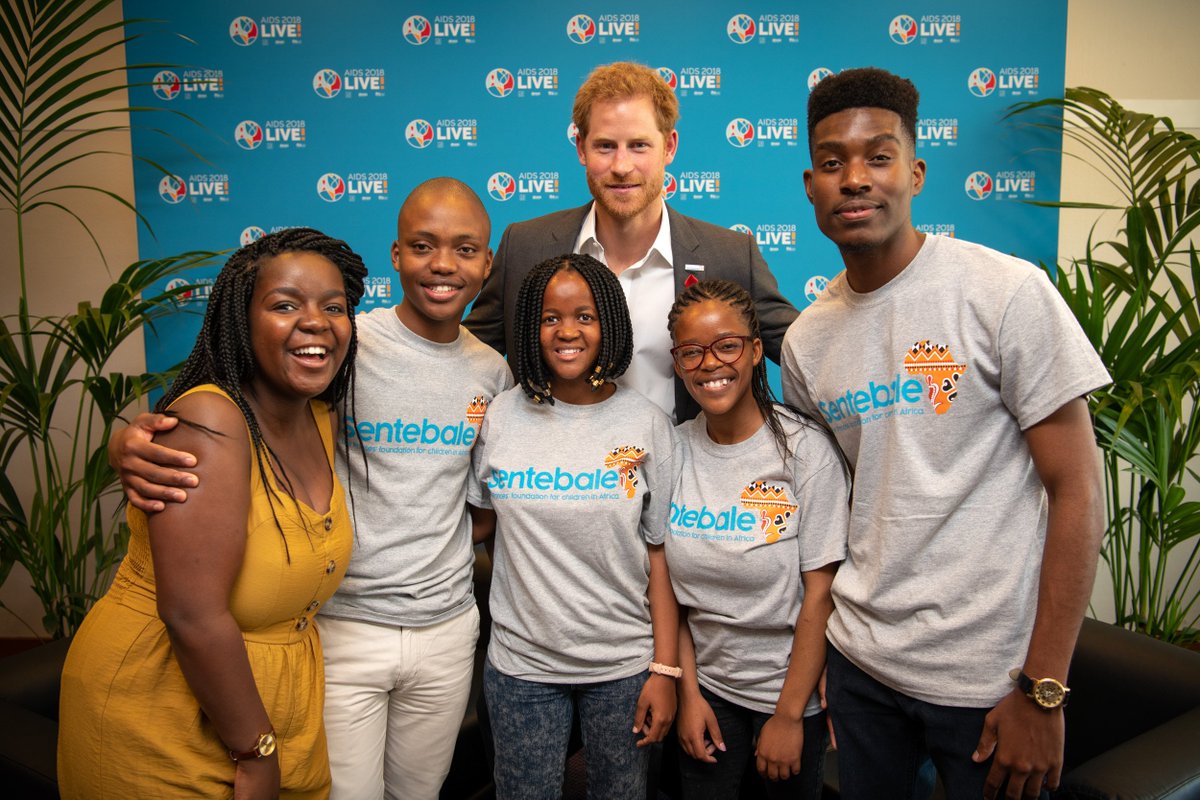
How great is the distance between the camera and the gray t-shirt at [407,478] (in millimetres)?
1593

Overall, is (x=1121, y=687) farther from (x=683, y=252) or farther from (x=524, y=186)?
(x=524, y=186)

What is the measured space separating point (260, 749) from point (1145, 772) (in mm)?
1681

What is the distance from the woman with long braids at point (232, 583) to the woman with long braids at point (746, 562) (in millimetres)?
742

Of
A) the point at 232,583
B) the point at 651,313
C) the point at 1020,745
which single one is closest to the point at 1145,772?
the point at 1020,745

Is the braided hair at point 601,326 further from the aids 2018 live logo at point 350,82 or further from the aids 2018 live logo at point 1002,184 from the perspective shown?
the aids 2018 live logo at point 1002,184

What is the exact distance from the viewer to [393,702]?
1666 mm

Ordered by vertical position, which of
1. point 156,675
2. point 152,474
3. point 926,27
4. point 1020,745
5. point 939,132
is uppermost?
point 926,27

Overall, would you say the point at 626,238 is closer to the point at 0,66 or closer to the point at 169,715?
the point at 169,715

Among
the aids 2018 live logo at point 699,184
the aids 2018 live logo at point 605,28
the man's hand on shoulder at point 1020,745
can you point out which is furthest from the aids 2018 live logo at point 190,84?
the man's hand on shoulder at point 1020,745

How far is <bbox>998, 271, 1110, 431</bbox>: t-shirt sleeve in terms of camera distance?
118 centimetres

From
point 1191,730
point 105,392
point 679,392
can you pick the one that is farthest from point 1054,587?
point 105,392

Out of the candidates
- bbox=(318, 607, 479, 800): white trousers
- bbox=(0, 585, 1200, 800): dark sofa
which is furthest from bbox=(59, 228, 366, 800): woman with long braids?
bbox=(0, 585, 1200, 800): dark sofa

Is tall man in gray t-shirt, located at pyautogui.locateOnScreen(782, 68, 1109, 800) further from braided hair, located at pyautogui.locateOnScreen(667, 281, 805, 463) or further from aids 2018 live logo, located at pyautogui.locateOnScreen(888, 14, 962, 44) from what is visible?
aids 2018 live logo, located at pyautogui.locateOnScreen(888, 14, 962, 44)

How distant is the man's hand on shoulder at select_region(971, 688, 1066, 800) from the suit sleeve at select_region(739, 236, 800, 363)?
0.99 meters
